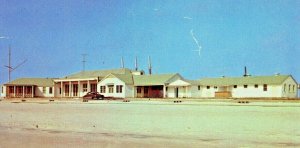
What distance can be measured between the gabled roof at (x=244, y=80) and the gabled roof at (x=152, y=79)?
6.20 meters

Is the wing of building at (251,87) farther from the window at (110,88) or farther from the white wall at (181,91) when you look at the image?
the window at (110,88)

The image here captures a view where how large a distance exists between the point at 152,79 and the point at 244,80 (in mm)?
15154

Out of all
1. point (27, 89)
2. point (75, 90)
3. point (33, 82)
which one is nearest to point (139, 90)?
point (75, 90)

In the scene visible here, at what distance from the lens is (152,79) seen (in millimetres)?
73375

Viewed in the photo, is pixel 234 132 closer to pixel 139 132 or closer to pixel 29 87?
pixel 139 132

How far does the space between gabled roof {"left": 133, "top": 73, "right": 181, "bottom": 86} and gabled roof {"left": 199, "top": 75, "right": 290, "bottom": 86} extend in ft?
20.4

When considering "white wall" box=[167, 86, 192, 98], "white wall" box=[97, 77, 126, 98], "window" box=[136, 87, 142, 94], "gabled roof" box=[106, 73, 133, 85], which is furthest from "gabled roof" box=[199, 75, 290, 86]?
"white wall" box=[97, 77, 126, 98]

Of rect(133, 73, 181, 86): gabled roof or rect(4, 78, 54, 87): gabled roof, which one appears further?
rect(4, 78, 54, 87): gabled roof

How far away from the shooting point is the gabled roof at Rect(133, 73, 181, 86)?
234 feet

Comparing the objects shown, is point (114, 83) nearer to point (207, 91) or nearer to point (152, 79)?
point (152, 79)

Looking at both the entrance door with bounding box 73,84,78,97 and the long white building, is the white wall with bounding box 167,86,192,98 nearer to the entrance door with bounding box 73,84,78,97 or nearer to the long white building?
the long white building

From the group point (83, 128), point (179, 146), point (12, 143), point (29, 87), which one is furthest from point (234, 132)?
point (29, 87)

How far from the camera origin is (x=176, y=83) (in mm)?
70250

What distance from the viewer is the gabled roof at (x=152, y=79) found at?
71.2m
